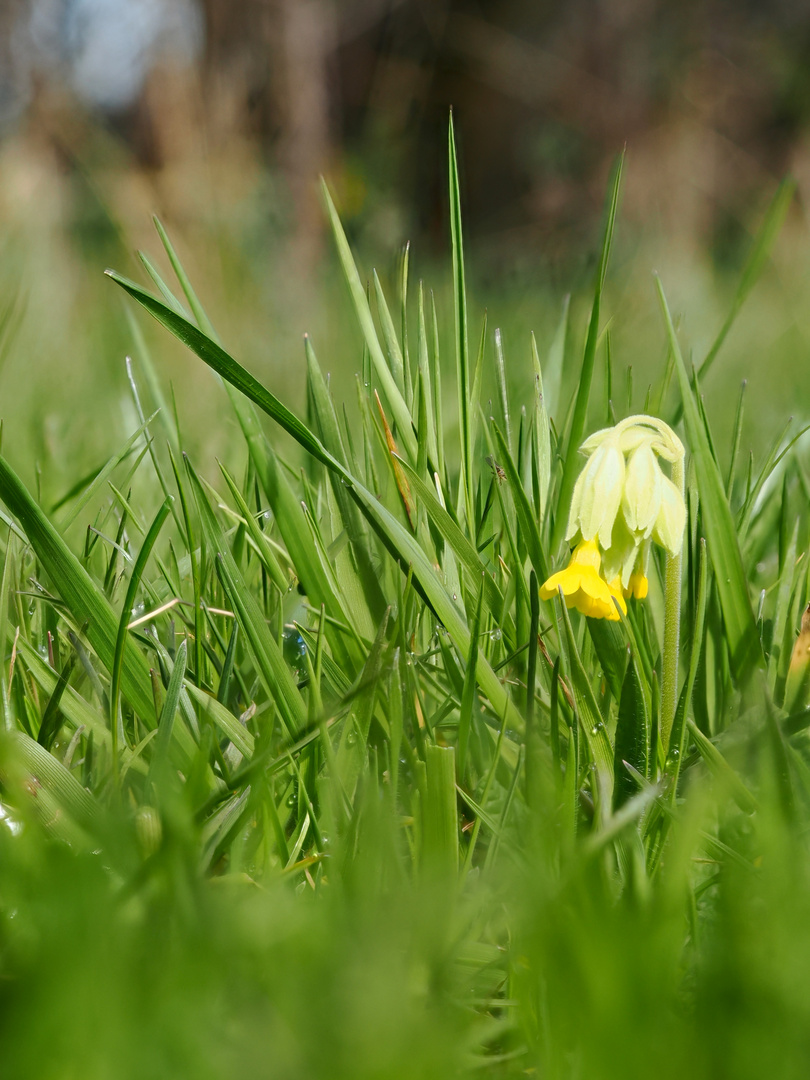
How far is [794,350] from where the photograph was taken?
2404 millimetres

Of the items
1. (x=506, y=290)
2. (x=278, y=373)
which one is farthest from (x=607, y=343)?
(x=506, y=290)

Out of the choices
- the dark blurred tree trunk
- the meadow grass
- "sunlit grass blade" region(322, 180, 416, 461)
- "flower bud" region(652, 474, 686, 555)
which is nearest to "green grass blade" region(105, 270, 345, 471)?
the meadow grass

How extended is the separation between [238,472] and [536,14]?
748 cm

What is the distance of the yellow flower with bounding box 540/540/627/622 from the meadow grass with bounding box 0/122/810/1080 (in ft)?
0.06

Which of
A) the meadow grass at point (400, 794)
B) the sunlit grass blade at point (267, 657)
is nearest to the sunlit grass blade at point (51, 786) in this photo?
the meadow grass at point (400, 794)

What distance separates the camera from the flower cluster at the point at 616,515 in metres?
0.57

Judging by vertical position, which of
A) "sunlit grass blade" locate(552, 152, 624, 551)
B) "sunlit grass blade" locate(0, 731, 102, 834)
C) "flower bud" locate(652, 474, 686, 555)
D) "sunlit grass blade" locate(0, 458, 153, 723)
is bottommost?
"sunlit grass blade" locate(0, 731, 102, 834)

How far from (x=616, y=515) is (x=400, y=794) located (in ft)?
0.77

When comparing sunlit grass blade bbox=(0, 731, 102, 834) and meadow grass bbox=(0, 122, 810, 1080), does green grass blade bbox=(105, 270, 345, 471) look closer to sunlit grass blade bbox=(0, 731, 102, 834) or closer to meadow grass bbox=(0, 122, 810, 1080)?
meadow grass bbox=(0, 122, 810, 1080)

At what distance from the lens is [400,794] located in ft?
1.82

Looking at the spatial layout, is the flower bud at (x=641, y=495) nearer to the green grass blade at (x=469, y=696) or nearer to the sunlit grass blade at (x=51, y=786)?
the green grass blade at (x=469, y=696)

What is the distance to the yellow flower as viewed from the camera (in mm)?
558

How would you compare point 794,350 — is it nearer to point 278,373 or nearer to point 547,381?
point 278,373

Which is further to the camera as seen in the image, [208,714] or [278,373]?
[278,373]
